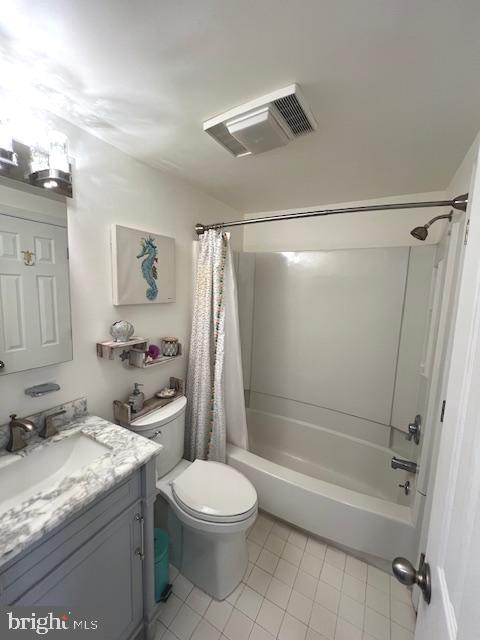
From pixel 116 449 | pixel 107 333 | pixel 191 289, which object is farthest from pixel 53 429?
pixel 191 289

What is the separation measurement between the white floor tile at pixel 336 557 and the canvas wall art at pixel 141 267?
6.04 ft

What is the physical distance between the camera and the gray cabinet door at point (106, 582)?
79cm

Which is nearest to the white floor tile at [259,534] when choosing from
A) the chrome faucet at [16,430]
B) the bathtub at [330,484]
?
the bathtub at [330,484]

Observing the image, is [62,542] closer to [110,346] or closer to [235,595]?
[110,346]

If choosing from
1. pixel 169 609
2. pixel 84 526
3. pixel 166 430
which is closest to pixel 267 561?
pixel 169 609

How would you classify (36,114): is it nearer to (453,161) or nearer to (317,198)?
(317,198)

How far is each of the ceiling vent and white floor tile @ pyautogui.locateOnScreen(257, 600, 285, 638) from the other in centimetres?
223

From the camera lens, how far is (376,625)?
1.25m

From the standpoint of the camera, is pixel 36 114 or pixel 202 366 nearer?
pixel 36 114

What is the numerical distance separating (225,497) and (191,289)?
1315 millimetres

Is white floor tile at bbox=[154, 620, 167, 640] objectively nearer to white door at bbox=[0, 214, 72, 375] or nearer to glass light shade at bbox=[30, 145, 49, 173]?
white door at bbox=[0, 214, 72, 375]

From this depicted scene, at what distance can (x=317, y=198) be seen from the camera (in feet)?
6.79

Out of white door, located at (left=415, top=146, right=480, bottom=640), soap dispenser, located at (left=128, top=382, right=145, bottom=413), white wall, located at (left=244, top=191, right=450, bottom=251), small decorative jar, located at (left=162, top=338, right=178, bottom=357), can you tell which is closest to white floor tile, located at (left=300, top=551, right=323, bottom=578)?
white door, located at (left=415, top=146, right=480, bottom=640)

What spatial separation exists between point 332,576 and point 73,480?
1.50 meters
